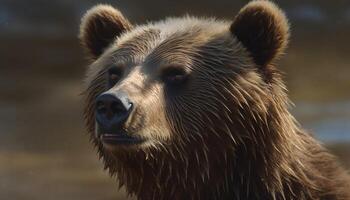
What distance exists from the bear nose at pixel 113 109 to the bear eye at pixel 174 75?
366mm

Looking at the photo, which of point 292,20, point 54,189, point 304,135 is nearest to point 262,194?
point 304,135

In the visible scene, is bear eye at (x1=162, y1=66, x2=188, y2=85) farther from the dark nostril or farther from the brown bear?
the dark nostril

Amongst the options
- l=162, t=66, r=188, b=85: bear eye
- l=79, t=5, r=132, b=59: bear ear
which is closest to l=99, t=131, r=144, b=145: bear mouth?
l=162, t=66, r=188, b=85: bear eye

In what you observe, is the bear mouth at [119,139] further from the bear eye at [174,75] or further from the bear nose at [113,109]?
the bear eye at [174,75]

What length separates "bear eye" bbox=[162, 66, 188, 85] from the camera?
464 cm

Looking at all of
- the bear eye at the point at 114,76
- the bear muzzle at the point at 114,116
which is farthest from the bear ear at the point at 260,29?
the bear muzzle at the point at 114,116

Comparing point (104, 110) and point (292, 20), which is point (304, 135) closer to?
point (104, 110)

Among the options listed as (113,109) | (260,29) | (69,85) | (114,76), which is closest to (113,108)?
(113,109)

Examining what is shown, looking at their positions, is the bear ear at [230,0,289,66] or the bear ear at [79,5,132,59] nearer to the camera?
the bear ear at [230,0,289,66]

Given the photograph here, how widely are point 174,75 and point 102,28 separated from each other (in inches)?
26.9

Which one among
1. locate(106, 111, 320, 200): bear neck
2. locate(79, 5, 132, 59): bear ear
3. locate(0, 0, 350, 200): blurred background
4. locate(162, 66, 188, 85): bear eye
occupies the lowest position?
locate(106, 111, 320, 200): bear neck

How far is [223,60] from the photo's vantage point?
468cm

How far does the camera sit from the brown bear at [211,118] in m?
4.51

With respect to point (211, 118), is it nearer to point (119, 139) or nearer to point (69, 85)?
point (119, 139)
